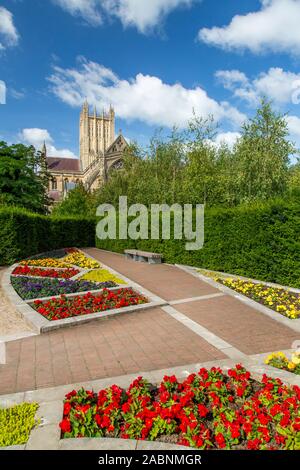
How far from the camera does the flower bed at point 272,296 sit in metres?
7.41

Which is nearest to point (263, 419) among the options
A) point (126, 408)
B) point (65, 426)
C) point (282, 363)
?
point (126, 408)

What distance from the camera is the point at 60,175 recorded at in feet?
269

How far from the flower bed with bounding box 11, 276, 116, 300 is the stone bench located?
6.48m

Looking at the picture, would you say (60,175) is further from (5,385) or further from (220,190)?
(5,385)

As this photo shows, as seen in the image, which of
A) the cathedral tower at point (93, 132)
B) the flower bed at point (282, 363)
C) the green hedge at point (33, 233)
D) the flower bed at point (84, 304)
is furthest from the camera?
the cathedral tower at point (93, 132)

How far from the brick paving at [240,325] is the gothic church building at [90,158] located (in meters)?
59.7

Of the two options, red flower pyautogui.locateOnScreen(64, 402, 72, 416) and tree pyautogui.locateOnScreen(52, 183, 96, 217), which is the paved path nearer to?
red flower pyautogui.locateOnScreen(64, 402, 72, 416)

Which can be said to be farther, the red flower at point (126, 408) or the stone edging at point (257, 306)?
the stone edging at point (257, 306)

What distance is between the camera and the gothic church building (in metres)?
68.4

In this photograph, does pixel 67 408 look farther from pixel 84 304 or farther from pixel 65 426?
pixel 84 304

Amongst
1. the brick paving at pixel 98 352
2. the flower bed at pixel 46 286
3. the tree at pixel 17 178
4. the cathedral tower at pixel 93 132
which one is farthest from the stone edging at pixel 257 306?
the cathedral tower at pixel 93 132

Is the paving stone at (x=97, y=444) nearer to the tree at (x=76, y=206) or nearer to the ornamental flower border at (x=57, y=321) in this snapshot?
the ornamental flower border at (x=57, y=321)

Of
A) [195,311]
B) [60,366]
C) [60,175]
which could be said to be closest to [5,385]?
[60,366]

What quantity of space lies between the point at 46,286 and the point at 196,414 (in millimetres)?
7546
